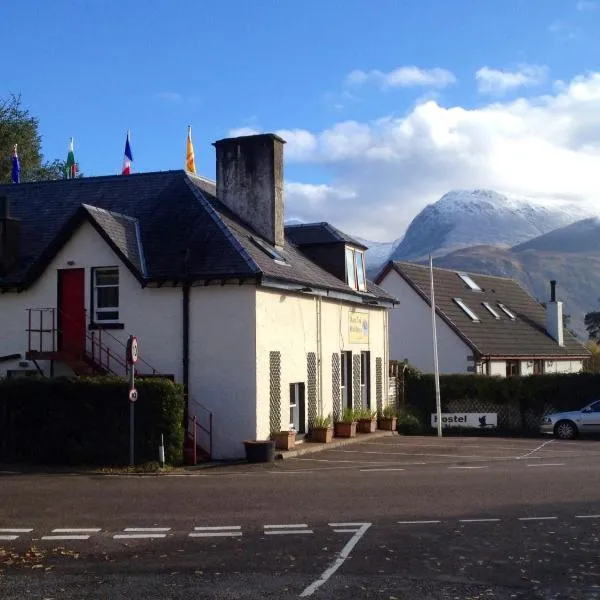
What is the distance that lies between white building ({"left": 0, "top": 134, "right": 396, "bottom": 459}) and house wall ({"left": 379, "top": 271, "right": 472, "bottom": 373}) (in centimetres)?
1207

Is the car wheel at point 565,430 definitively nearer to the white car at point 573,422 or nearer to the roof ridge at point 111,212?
the white car at point 573,422

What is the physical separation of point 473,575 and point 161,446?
12.6m

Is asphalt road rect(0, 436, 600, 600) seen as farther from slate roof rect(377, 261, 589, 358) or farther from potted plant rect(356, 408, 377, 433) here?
slate roof rect(377, 261, 589, 358)

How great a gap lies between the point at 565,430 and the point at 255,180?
537 inches

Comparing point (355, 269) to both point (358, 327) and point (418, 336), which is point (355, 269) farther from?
point (418, 336)

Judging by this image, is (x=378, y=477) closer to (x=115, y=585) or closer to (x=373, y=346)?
(x=115, y=585)

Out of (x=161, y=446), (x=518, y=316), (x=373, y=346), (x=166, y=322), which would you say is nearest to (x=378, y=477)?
(x=161, y=446)

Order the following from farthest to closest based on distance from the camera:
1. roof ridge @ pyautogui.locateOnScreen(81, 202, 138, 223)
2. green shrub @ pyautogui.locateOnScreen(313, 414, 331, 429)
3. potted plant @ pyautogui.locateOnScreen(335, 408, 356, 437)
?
potted plant @ pyautogui.locateOnScreen(335, 408, 356, 437), green shrub @ pyautogui.locateOnScreen(313, 414, 331, 429), roof ridge @ pyautogui.locateOnScreen(81, 202, 138, 223)

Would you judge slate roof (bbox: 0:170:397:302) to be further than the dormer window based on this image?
No

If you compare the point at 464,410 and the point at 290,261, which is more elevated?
the point at 290,261

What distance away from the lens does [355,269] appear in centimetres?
3147

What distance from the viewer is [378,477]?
19031 mm

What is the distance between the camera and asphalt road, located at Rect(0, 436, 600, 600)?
9234 millimetres

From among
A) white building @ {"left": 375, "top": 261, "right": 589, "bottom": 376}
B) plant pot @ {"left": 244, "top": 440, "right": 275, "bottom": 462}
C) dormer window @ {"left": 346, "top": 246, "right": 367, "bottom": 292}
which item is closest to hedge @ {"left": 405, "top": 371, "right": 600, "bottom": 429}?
white building @ {"left": 375, "top": 261, "right": 589, "bottom": 376}
